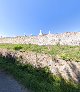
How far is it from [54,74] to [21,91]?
298cm

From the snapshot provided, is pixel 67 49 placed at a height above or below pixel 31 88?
above

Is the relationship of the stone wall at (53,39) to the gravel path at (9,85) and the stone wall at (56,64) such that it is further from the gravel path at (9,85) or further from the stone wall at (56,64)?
the gravel path at (9,85)

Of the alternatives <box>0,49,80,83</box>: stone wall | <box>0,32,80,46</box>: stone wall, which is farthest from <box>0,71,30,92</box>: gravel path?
<box>0,32,80,46</box>: stone wall

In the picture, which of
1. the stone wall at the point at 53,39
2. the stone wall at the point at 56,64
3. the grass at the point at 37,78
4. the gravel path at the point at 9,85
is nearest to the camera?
the gravel path at the point at 9,85

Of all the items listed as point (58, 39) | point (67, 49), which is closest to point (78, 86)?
point (67, 49)

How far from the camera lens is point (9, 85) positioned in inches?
645

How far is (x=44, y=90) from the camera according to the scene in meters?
15.4

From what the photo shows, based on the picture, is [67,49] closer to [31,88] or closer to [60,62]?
[60,62]

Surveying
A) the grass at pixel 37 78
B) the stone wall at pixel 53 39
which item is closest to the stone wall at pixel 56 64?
the grass at pixel 37 78

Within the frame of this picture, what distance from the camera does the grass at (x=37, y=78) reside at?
51.7 ft

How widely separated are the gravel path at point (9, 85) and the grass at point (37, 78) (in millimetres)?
295

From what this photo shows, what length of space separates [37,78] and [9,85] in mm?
1773

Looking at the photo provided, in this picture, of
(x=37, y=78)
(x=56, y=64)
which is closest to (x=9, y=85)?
(x=37, y=78)

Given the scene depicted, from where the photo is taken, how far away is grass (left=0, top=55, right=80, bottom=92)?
15766mm
